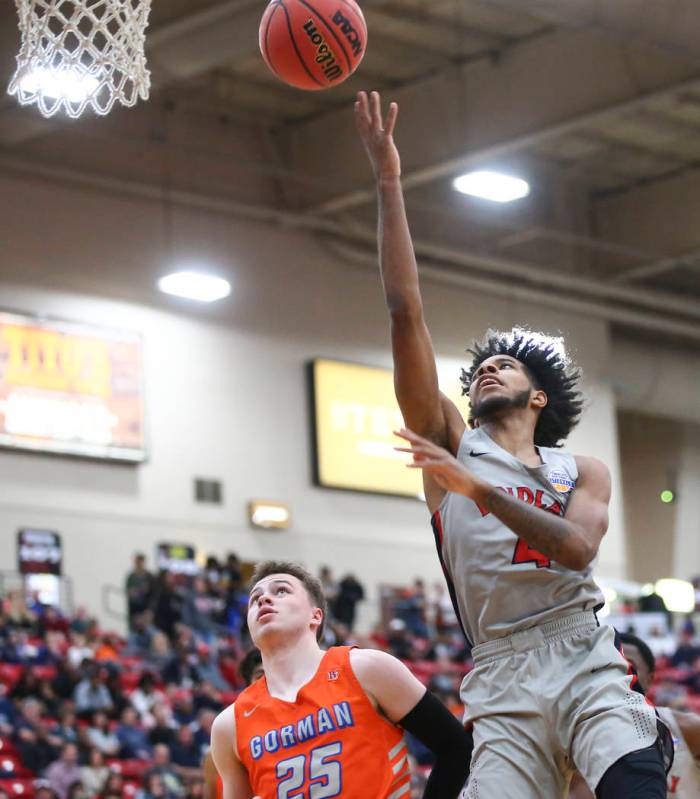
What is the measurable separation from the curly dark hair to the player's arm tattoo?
2.31ft

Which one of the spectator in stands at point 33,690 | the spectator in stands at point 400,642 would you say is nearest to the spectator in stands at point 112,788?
the spectator in stands at point 33,690

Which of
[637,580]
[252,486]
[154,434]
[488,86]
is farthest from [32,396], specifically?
[637,580]

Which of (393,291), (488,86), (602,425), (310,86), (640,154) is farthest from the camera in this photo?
(602,425)

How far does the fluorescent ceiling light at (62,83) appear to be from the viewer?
8.25 metres

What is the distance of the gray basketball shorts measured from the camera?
4.41m

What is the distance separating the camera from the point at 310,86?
21.0ft

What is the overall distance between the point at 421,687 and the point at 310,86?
2482 mm

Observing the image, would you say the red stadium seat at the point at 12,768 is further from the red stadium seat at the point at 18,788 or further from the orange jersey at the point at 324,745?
the orange jersey at the point at 324,745

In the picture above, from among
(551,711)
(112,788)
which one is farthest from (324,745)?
(112,788)

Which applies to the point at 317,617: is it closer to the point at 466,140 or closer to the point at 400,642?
the point at 400,642

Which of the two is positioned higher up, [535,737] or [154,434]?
[154,434]

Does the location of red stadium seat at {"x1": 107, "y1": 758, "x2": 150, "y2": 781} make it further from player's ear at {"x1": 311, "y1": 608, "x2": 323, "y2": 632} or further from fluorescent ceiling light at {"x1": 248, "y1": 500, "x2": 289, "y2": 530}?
fluorescent ceiling light at {"x1": 248, "y1": 500, "x2": 289, "y2": 530}

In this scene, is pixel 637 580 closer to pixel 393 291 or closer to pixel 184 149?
pixel 184 149

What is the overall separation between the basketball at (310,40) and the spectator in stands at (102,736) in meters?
9.34
